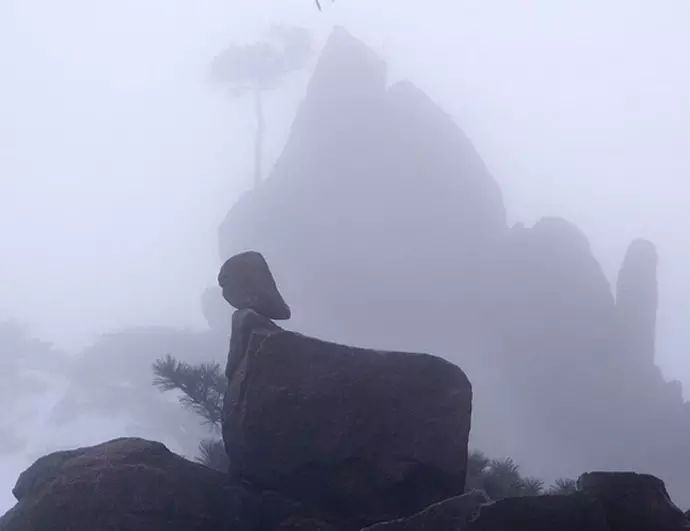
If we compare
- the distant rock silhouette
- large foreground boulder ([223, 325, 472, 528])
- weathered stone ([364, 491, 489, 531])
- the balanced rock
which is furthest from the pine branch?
the distant rock silhouette

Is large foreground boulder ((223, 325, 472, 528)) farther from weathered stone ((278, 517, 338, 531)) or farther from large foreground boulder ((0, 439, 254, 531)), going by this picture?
large foreground boulder ((0, 439, 254, 531))

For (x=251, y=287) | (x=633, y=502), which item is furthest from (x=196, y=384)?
(x=633, y=502)

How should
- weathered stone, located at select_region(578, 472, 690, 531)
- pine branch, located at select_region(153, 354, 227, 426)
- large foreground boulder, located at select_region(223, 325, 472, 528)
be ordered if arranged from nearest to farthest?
weathered stone, located at select_region(578, 472, 690, 531), large foreground boulder, located at select_region(223, 325, 472, 528), pine branch, located at select_region(153, 354, 227, 426)

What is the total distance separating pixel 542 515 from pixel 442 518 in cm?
113

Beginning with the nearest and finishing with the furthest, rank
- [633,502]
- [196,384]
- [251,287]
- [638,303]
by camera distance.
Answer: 1. [633,502]
2. [251,287]
3. [196,384]
4. [638,303]

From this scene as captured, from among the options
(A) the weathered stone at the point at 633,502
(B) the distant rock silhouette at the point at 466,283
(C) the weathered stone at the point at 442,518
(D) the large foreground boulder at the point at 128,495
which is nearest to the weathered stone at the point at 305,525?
(D) the large foreground boulder at the point at 128,495

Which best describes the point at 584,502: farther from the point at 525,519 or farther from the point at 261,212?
the point at 261,212

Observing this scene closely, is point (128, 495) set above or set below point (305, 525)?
above

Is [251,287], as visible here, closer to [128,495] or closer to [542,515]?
Answer: [128,495]

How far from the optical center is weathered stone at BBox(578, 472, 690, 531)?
999 cm

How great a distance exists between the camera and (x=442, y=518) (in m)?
9.41

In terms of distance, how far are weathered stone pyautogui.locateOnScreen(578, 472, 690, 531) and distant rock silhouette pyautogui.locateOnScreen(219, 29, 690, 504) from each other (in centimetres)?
4128

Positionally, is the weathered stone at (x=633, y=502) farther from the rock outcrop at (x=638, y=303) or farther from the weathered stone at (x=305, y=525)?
the rock outcrop at (x=638, y=303)

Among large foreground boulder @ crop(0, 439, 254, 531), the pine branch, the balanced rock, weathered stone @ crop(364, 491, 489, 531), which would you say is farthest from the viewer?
the pine branch
